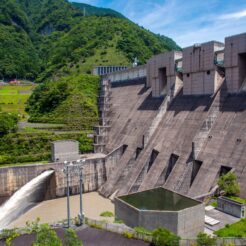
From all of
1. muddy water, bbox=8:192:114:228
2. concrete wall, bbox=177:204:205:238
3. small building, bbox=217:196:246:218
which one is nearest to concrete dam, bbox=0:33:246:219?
muddy water, bbox=8:192:114:228

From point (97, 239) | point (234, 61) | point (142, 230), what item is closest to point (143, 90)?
point (234, 61)

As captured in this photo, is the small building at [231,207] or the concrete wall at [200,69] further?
the concrete wall at [200,69]

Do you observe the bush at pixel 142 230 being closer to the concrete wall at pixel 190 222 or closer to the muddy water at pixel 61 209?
the concrete wall at pixel 190 222

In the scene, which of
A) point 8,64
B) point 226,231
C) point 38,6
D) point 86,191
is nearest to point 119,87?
point 86,191

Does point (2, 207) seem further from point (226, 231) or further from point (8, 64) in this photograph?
point (8, 64)

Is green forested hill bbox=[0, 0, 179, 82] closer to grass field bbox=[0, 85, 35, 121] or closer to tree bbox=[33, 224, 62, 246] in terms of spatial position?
grass field bbox=[0, 85, 35, 121]

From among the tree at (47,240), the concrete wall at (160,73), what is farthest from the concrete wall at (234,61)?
the tree at (47,240)
